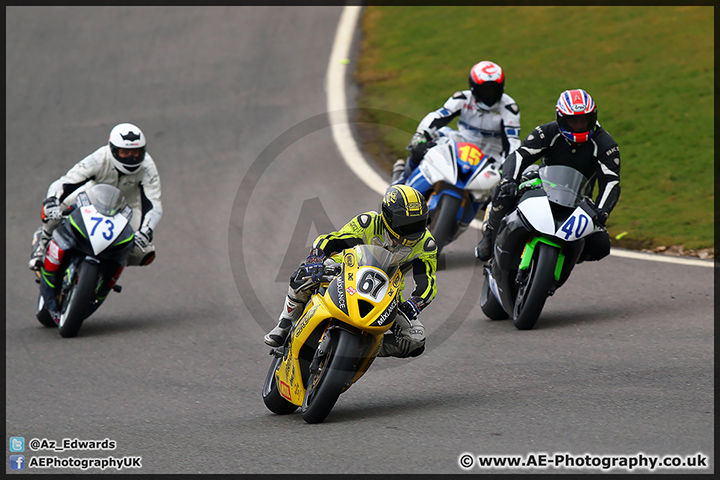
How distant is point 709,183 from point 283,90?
366 inches

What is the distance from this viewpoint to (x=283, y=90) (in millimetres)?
20344

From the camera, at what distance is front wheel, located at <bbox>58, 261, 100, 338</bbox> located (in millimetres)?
9672

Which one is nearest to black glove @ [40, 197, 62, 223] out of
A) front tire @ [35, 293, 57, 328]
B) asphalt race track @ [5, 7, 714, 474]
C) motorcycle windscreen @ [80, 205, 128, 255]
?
motorcycle windscreen @ [80, 205, 128, 255]

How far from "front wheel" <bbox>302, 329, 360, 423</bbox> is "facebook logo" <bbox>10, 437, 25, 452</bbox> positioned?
5.81 feet

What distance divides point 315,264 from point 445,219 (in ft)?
17.3

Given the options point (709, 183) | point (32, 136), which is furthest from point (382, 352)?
point (32, 136)

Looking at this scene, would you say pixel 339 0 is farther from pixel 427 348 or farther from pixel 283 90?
pixel 427 348

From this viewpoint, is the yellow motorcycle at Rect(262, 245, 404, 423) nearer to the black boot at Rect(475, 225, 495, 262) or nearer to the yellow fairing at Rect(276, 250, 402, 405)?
the yellow fairing at Rect(276, 250, 402, 405)

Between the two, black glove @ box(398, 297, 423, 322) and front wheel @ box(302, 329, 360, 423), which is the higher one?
black glove @ box(398, 297, 423, 322)

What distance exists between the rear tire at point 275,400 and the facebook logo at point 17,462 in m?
1.72

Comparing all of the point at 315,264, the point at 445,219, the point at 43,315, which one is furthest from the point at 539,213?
the point at 43,315

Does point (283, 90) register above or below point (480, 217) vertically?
above

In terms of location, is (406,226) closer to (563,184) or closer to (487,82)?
(563,184)

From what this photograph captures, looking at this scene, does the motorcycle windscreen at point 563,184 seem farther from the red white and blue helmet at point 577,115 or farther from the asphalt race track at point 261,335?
the asphalt race track at point 261,335
